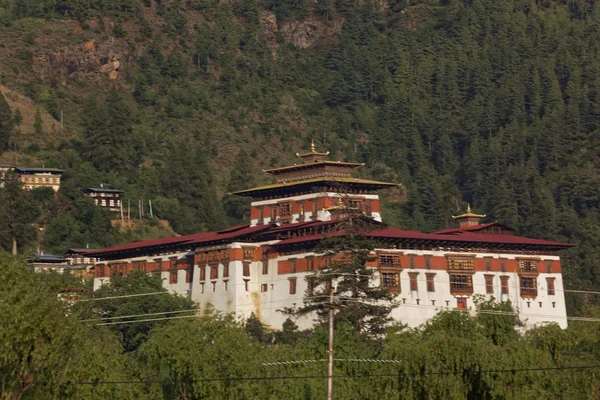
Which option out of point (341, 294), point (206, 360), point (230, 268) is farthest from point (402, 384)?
point (230, 268)

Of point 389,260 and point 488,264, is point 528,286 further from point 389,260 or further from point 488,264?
point 389,260

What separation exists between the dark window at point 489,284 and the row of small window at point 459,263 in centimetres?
90

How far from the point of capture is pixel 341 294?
142375 millimetres

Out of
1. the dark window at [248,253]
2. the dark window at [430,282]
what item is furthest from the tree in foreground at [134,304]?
the dark window at [430,282]

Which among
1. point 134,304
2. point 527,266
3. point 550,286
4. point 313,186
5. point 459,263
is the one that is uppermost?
point 313,186

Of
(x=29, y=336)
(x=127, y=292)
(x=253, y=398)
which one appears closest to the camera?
(x=29, y=336)

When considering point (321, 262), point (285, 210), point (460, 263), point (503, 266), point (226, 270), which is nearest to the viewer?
point (321, 262)

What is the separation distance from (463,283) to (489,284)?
10.5 ft

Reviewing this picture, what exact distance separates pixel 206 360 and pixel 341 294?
3967cm

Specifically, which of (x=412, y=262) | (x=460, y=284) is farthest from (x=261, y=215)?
(x=460, y=284)

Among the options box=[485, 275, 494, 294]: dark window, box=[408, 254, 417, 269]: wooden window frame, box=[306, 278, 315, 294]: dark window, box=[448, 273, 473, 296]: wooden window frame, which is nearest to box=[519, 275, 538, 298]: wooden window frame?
box=[485, 275, 494, 294]: dark window

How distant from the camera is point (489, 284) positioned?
166m

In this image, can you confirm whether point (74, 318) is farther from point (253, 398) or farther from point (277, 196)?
point (277, 196)

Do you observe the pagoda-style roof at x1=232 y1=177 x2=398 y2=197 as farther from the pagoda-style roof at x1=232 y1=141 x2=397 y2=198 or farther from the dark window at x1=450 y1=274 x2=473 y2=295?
the dark window at x1=450 y1=274 x2=473 y2=295
